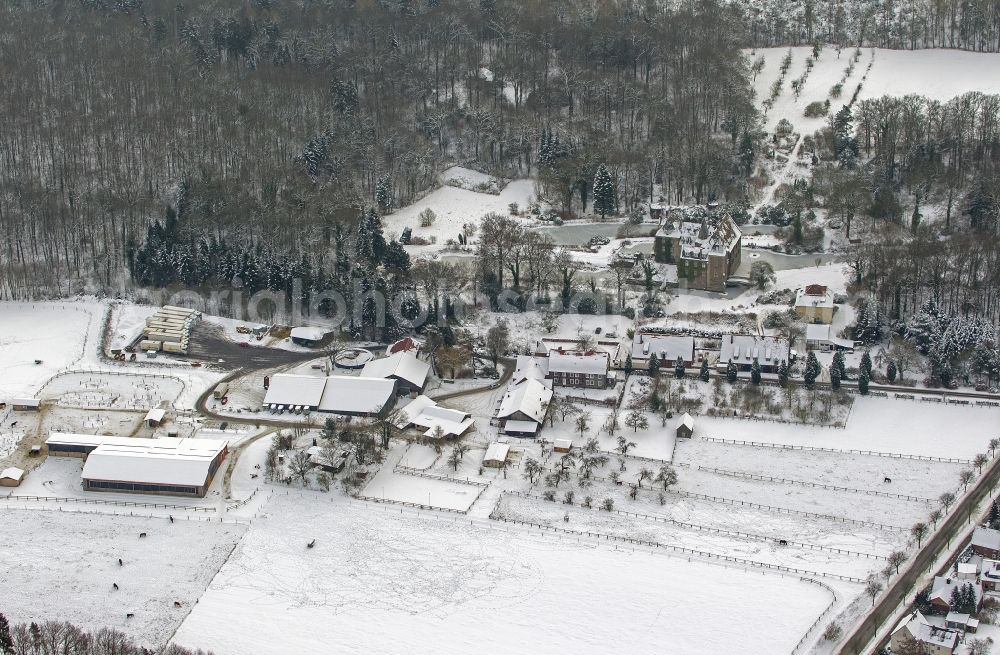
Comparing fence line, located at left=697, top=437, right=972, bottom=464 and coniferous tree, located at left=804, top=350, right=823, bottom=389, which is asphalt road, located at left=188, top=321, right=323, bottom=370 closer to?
fence line, located at left=697, top=437, right=972, bottom=464

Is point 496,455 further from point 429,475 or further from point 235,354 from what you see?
point 235,354

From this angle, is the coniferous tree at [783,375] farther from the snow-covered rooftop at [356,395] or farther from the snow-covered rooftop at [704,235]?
the snow-covered rooftop at [356,395]

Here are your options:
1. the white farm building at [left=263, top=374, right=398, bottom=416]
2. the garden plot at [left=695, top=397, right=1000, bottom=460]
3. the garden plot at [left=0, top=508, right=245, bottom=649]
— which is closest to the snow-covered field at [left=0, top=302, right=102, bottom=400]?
the white farm building at [left=263, top=374, right=398, bottom=416]

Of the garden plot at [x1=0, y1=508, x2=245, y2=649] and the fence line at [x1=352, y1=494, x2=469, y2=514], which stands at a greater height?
the fence line at [x1=352, y1=494, x2=469, y2=514]

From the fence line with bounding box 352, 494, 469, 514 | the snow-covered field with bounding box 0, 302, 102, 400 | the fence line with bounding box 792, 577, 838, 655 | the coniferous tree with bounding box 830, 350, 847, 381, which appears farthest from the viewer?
the snow-covered field with bounding box 0, 302, 102, 400

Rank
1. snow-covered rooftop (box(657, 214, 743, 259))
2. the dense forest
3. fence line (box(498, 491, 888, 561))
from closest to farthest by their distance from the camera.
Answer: fence line (box(498, 491, 888, 561)) < snow-covered rooftop (box(657, 214, 743, 259)) < the dense forest

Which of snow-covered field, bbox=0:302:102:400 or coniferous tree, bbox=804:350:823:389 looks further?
snow-covered field, bbox=0:302:102:400

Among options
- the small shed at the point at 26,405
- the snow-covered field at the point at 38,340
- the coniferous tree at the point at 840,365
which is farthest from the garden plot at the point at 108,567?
the coniferous tree at the point at 840,365
